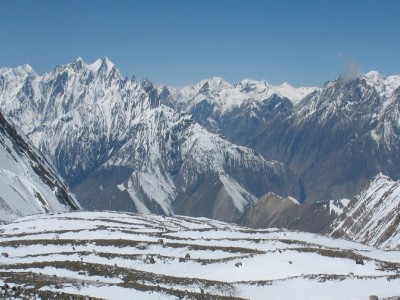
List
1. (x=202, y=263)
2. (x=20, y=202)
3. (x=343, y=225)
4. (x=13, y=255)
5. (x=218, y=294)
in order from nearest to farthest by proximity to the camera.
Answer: (x=218, y=294) → (x=202, y=263) → (x=13, y=255) → (x=20, y=202) → (x=343, y=225)

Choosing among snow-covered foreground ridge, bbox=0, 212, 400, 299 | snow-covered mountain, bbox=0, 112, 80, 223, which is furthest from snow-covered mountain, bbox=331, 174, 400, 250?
snow-covered mountain, bbox=0, 112, 80, 223

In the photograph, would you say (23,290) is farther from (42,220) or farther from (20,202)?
(20,202)

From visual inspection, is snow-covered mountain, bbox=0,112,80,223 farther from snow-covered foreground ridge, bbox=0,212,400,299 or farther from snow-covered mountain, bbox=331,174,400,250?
A: snow-covered mountain, bbox=331,174,400,250

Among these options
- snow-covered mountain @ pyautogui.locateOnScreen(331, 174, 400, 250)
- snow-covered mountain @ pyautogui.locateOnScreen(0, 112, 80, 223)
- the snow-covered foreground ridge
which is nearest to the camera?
the snow-covered foreground ridge

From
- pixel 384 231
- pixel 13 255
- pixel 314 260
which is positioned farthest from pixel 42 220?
pixel 384 231

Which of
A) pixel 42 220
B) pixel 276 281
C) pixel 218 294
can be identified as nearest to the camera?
pixel 218 294

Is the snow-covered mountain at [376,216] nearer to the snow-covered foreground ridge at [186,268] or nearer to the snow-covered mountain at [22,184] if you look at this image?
the snow-covered foreground ridge at [186,268]

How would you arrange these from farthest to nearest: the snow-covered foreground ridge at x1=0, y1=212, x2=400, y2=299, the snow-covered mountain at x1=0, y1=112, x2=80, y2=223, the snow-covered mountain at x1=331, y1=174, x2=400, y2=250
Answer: the snow-covered mountain at x1=331, y1=174, x2=400, y2=250 → the snow-covered mountain at x1=0, y1=112, x2=80, y2=223 → the snow-covered foreground ridge at x1=0, y1=212, x2=400, y2=299
